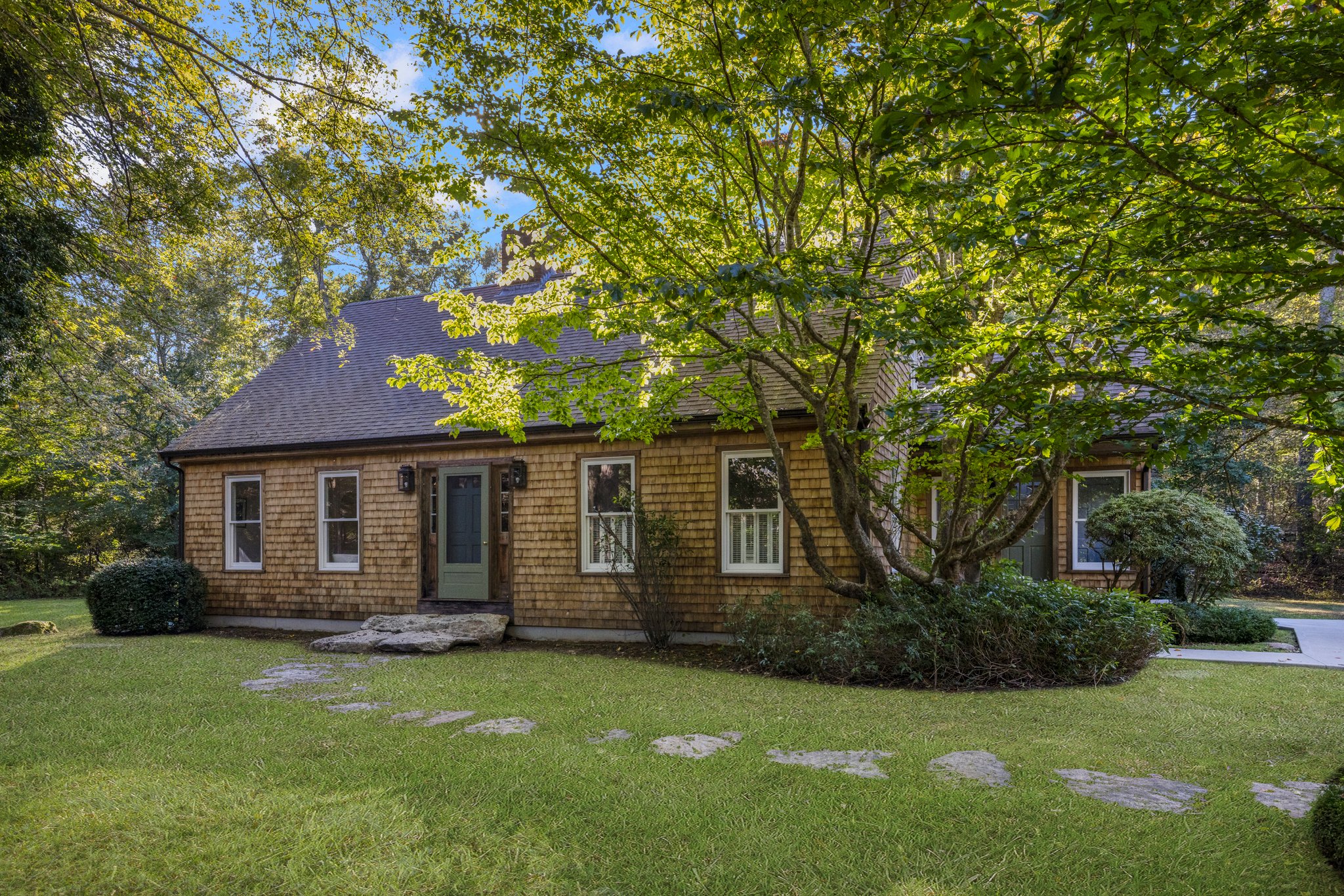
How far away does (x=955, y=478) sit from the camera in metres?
8.62

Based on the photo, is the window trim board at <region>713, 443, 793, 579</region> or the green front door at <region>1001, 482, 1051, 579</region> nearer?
the window trim board at <region>713, 443, 793, 579</region>

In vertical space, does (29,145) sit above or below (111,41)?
below

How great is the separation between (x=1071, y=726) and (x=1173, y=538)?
5.58m

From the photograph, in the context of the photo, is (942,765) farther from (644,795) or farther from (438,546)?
Answer: (438,546)

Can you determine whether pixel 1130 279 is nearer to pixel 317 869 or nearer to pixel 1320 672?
pixel 317 869

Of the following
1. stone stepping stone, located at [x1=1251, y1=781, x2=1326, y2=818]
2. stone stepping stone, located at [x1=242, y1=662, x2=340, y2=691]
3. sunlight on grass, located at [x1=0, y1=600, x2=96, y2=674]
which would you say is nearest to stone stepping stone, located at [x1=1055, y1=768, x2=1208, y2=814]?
stone stepping stone, located at [x1=1251, y1=781, x2=1326, y2=818]

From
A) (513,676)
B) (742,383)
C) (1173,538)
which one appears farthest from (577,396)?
(1173,538)

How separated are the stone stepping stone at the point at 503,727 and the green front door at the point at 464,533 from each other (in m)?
5.44

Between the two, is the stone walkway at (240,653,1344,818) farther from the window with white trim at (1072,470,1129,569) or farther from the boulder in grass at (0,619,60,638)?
the boulder in grass at (0,619,60,638)

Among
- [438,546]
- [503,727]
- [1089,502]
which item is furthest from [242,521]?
[1089,502]

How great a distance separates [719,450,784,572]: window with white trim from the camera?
9570 mm

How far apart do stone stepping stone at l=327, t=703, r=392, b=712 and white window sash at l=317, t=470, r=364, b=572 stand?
5.66 meters

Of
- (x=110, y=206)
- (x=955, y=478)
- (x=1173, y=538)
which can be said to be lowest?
(x=1173, y=538)

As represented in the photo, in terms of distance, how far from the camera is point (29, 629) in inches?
463
